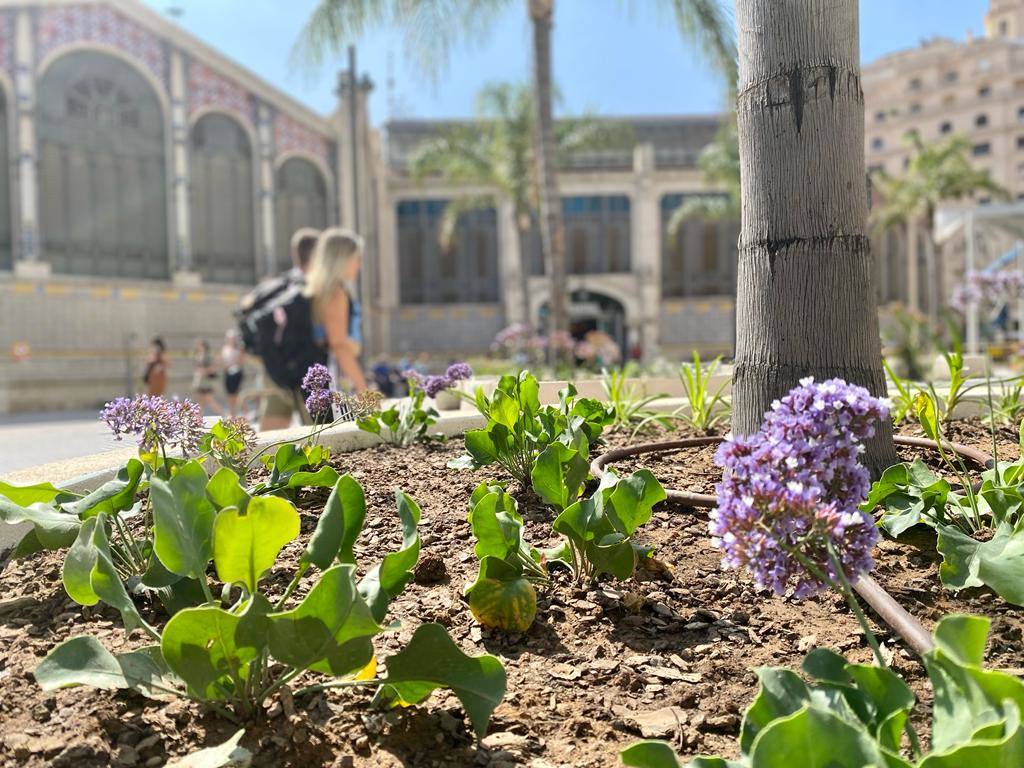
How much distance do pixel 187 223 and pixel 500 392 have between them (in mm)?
22899

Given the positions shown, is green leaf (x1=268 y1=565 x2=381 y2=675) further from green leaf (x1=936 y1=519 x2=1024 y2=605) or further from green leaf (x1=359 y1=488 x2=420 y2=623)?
green leaf (x1=936 y1=519 x2=1024 y2=605)

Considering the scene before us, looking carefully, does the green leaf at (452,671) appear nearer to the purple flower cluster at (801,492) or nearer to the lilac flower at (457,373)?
the purple flower cluster at (801,492)

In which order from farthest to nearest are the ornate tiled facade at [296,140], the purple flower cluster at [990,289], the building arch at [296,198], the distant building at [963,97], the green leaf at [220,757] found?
the distant building at [963,97] < the building arch at [296,198] < the ornate tiled facade at [296,140] < the purple flower cluster at [990,289] < the green leaf at [220,757]

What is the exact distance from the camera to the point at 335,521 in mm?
1613

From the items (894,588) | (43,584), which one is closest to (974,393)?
(894,588)

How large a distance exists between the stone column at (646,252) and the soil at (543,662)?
29392 mm

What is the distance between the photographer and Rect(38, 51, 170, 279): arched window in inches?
838

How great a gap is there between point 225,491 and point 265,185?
24664mm

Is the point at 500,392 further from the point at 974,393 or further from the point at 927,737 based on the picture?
the point at 974,393

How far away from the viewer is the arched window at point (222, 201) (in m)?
23.6

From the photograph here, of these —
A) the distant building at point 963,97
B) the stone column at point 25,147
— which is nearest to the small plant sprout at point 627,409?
the stone column at point 25,147

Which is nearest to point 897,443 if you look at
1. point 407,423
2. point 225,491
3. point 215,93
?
point 407,423

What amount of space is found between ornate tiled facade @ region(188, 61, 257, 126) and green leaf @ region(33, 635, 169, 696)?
24.5 meters

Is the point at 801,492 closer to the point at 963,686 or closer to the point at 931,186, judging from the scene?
the point at 963,686
